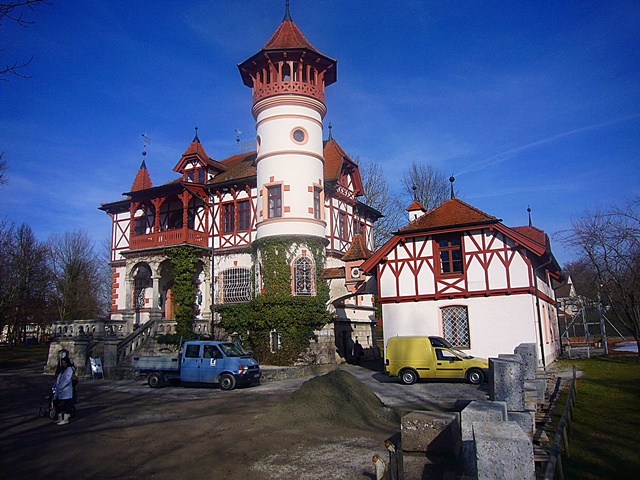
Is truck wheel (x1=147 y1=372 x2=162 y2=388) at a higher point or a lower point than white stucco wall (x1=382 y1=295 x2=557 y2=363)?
lower

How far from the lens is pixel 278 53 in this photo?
91.3 feet

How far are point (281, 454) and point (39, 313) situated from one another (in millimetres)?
40218

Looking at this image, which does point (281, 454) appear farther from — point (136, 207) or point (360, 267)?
point (136, 207)

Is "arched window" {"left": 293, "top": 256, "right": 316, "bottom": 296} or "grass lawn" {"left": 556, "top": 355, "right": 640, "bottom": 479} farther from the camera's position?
"arched window" {"left": 293, "top": 256, "right": 316, "bottom": 296}

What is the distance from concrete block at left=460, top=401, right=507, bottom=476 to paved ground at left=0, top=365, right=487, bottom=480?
139 cm

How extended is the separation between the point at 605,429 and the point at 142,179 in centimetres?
3420

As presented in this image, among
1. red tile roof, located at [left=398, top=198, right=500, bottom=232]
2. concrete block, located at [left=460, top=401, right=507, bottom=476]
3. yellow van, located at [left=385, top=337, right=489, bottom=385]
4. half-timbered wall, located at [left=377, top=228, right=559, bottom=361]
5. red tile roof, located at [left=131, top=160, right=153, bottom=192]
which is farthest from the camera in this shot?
red tile roof, located at [left=131, top=160, right=153, bottom=192]

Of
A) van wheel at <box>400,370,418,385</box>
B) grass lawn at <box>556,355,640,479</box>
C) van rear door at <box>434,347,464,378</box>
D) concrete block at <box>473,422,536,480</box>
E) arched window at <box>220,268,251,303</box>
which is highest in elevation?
arched window at <box>220,268,251,303</box>

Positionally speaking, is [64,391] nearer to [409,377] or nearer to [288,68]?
[409,377]

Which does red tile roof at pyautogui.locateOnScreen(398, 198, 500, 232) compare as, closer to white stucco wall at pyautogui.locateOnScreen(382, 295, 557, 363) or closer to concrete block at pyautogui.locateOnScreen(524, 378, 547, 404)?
white stucco wall at pyautogui.locateOnScreen(382, 295, 557, 363)

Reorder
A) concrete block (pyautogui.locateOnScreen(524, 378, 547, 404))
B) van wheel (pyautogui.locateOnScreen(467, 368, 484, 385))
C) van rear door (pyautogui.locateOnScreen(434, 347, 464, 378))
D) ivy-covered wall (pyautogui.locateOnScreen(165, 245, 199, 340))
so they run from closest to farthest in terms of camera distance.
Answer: concrete block (pyautogui.locateOnScreen(524, 378, 547, 404)), van wheel (pyautogui.locateOnScreen(467, 368, 484, 385)), van rear door (pyautogui.locateOnScreen(434, 347, 464, 378)), ivy-covered wall (pyautogui.locateOnScreen(165, 245, 199, 340))

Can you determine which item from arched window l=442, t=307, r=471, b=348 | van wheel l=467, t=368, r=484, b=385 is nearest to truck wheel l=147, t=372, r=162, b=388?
van wheel l=467, t=368, r=484, b=385

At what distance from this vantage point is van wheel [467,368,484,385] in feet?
60.0

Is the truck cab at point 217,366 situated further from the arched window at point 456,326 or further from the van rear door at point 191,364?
the arched window at point 456,326
